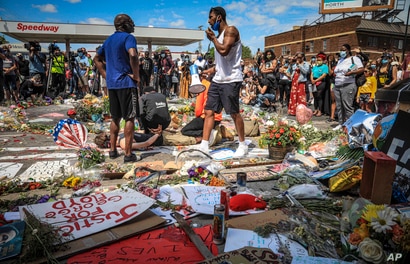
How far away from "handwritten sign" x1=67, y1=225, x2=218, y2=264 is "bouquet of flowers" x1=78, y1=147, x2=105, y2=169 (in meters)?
2.13

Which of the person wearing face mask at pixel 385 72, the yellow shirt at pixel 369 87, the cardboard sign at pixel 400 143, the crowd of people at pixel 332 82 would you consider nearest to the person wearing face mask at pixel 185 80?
the crowd of people at pixel 332 82

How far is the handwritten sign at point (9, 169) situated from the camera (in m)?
3.80

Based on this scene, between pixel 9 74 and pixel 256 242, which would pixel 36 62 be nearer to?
pixel 9 74

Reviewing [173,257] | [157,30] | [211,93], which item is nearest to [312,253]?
[173,257]

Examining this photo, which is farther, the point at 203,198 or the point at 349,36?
the point at 349,36

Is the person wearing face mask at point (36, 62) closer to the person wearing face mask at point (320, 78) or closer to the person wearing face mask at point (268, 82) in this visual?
the person wearing face mask at point (268, 82)

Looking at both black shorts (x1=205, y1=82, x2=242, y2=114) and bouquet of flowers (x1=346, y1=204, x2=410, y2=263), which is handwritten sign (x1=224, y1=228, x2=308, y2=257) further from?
black shorts (x1=205, y1=82, x2=242, y2=114)

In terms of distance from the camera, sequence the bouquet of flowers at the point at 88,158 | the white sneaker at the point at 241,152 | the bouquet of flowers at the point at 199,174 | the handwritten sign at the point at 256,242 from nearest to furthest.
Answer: the handwritten sign at the point at 256,242, the bouquet of flowers at the point at 199,174, the bouquet of flowers at the point at 88,158, the white sneaker at the point at 241,152

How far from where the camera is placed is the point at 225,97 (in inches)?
174

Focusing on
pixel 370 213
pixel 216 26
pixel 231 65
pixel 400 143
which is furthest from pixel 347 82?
pixel 370 213

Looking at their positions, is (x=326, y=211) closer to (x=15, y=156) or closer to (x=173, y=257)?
(x=173, y=257)

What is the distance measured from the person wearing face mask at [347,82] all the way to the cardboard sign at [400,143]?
11.4 ft

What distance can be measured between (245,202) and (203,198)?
A: 44cm

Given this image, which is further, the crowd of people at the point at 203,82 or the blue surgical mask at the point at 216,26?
the blue surgical mask at the point at 216,26
